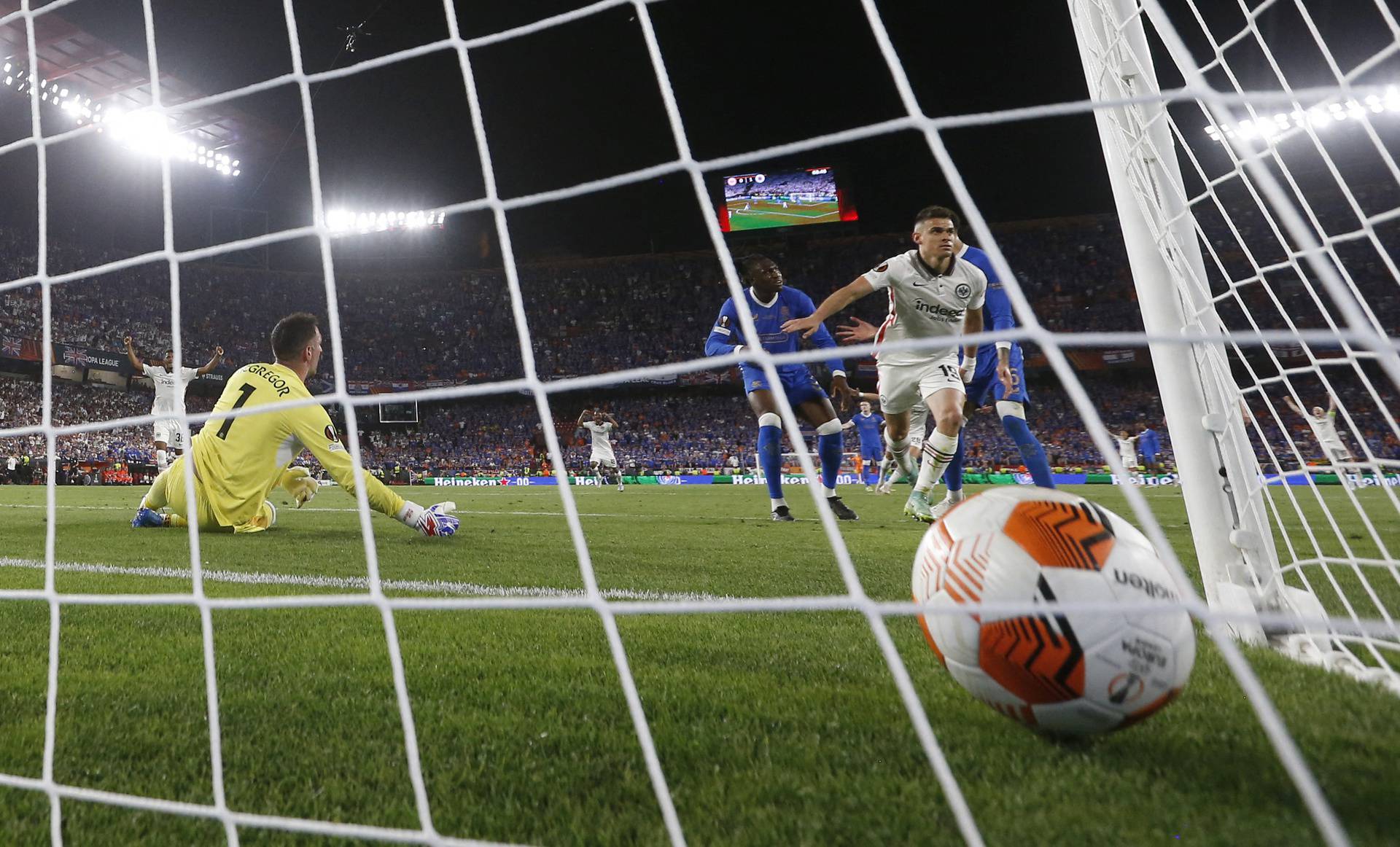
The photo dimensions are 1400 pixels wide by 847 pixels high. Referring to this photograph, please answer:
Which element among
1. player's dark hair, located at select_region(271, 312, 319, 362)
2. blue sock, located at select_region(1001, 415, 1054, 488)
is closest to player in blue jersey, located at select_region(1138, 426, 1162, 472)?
blue sock, located at select_region(1001, 415, 1054, 488)

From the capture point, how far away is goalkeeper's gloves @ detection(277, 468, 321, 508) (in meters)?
4.97

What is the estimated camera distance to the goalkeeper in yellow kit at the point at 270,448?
159 inches

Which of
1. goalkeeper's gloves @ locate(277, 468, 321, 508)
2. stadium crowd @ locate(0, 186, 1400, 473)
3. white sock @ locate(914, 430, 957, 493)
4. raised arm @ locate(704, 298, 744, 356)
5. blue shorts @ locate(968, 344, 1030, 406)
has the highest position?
stadium crowd @ locate(0, 186, 1400, 473)

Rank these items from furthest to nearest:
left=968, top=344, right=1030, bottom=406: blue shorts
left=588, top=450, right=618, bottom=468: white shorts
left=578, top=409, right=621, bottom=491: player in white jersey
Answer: left=588, top=450, right=618, bottom=468: white shorts < left=578, top=409, right=621, bottom=491: player in white jersey < left=968, top=344, right=1030, bottom=406: blue shorts

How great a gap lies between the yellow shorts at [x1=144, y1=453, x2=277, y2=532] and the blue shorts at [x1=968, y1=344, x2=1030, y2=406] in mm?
4889

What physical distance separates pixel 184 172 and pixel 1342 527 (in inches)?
1095

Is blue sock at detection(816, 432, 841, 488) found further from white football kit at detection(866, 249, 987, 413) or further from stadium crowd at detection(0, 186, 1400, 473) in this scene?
stadium crowd at detection(0, 186, 1400, 473)

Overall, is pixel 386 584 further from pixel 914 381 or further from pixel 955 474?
pixel 955 474

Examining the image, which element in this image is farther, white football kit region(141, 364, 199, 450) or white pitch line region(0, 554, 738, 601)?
white football kit region(141, 364, 199, 450)

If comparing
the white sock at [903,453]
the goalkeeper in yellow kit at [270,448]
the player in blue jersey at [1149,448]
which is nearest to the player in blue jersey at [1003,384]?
the white sock at [903,453]

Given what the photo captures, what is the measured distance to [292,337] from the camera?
4.07 metres

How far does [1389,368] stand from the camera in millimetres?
724

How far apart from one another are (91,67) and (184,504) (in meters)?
16.7

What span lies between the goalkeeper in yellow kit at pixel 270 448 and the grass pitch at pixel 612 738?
171cm
